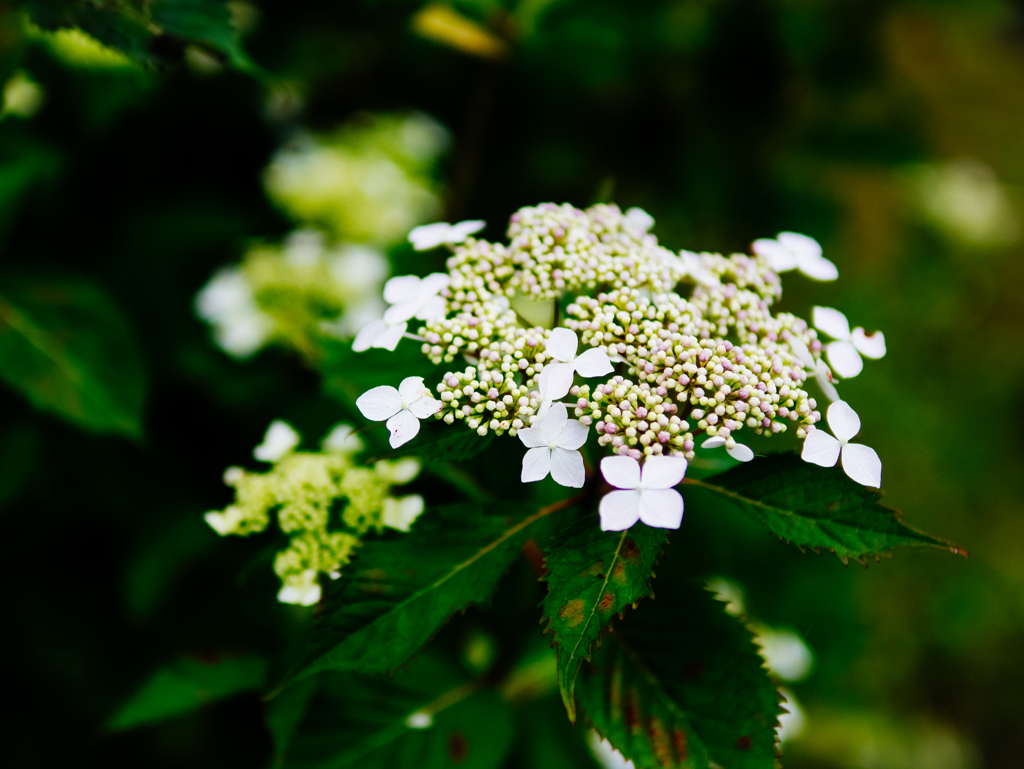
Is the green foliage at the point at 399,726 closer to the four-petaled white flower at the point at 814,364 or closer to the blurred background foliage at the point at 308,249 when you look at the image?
the blurred background foliage at the point at 308,249

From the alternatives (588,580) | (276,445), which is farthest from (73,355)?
(588,580)

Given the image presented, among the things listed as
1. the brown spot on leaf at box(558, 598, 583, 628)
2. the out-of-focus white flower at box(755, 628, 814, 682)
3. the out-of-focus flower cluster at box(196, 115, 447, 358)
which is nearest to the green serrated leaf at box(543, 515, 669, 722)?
the brown spot on leaf at box(558, 598, 583, 628)

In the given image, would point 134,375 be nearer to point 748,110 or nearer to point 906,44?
point 748,110

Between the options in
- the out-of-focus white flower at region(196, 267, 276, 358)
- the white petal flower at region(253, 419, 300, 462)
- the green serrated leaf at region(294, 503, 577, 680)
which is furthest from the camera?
the out-of-focus white flower at region(196, 267, 276, 358)

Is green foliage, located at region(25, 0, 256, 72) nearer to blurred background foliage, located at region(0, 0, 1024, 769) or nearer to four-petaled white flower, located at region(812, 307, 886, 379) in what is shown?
blurred background foliage, located at region(0, 0, 1024, 769)

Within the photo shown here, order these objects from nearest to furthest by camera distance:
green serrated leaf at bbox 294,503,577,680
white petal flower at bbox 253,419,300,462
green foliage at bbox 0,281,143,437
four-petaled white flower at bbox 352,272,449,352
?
green serrated leaf at bbox 294,503,577,680 < four-petaled white flower at bbox 352,272,449,352 < white petal flower at bbox 253,419,300,462 < green foliage at bbox 0,281,143,437

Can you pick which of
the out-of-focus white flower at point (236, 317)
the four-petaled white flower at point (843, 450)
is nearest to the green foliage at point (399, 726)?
the four-petaled white flower at point (843, 450)
